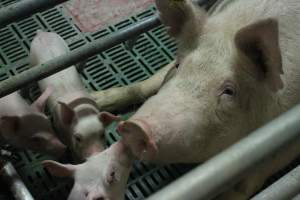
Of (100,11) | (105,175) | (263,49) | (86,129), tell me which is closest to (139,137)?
(105,175)

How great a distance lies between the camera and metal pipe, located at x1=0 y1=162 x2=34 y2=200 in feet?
5.58

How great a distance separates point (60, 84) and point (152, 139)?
2.73ft

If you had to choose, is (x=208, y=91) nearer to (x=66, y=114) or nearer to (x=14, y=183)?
(x=66, y=114)

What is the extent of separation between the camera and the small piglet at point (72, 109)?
1806 mm

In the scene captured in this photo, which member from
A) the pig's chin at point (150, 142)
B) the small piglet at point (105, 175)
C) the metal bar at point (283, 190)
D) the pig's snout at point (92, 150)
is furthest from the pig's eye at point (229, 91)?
the pig's snout at point (92, 150)

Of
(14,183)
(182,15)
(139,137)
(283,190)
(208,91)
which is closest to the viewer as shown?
(283,190)

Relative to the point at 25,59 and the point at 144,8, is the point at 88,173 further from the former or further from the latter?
the point at 144,8

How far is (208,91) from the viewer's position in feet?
4.62

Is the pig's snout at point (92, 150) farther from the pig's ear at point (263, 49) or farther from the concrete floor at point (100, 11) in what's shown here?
the concrete floor at point (100, 11)

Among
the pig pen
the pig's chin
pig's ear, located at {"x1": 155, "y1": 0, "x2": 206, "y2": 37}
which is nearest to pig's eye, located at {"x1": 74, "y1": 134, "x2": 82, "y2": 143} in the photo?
the pig pen

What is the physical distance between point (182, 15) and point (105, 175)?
558mm

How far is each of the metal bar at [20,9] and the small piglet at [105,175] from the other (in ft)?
1.56

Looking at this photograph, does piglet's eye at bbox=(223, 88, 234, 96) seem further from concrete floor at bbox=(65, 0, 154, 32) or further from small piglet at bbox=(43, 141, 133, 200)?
concrete floor at bbox=(65, 0, 154, 32)

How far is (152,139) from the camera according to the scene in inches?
50.9
